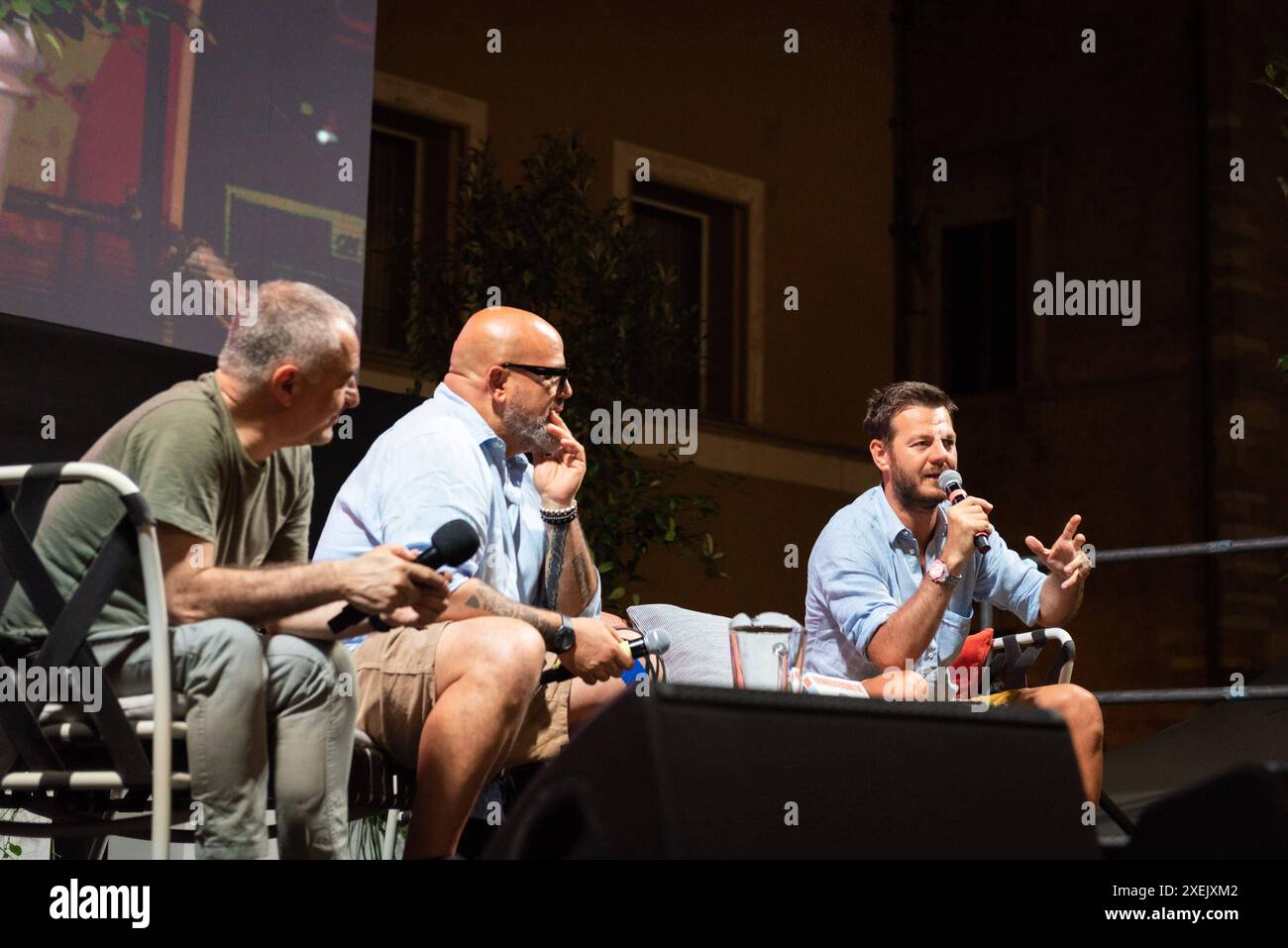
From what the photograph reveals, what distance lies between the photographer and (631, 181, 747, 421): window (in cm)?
1195

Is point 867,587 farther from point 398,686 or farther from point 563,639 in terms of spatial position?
point 398,686

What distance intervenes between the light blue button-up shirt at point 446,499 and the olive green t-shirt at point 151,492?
0.54 meters

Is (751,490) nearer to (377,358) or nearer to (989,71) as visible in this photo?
(377,358)

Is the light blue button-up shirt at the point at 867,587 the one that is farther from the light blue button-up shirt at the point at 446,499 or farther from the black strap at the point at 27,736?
the black strap at the point at 27,736

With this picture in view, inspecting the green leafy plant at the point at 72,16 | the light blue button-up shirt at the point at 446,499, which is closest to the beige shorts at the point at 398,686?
the light blue button-up shirt at the point at 446,499

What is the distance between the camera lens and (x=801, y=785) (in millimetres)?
1729

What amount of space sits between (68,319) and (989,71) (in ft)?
33.9

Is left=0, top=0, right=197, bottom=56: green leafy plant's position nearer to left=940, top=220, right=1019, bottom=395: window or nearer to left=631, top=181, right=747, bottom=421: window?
left=631, top=181, right=747, bottom=421: window

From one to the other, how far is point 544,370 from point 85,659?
1.50m

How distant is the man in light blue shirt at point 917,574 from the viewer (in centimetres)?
372

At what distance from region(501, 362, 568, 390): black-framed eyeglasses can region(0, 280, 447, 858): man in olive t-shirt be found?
0.97 m

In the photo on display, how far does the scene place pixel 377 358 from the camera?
33.1 feet

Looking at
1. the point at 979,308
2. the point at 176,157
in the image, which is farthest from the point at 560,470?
the point at 979,308
